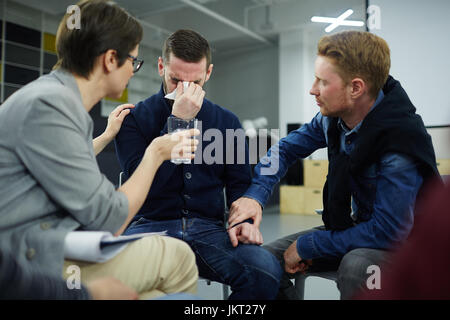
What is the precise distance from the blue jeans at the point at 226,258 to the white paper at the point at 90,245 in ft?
1.60

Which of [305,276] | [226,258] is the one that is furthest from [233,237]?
[305,276]

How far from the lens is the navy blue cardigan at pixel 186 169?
1368mm

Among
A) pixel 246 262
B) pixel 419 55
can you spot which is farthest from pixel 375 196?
pixel 419 55

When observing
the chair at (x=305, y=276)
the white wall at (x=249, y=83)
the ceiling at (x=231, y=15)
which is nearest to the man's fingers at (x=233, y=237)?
the chair at (x=305, y=276)

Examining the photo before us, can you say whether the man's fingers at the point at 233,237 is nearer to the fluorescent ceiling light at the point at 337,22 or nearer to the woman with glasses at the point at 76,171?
the woman with glasses at the point at 76,171

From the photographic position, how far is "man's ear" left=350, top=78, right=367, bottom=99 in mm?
1134

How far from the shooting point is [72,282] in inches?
29.2

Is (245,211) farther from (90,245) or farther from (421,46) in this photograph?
(421,46)

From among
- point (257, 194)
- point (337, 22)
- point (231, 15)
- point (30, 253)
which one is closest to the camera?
point (30, 253)

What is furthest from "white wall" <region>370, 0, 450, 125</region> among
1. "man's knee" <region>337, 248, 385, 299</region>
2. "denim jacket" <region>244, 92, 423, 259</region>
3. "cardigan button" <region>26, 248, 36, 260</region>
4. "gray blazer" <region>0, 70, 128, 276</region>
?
"cardigan button" <region>26, 248, 36, 260</region>

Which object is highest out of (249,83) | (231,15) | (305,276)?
(231,15)

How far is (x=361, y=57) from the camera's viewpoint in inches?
44.0

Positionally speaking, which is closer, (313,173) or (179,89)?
(179,89)

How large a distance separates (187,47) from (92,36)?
0.53 metres
